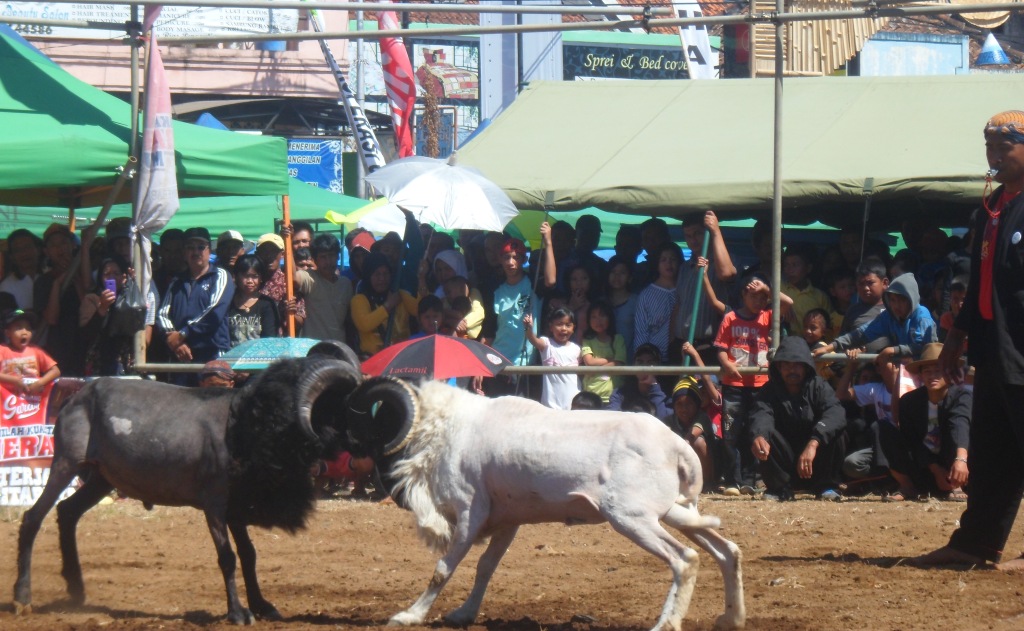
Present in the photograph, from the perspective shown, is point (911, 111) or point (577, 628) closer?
point (577, 628)

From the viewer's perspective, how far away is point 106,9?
63.6 ft

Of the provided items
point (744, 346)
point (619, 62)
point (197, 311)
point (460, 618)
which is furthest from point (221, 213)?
point (619, 62)

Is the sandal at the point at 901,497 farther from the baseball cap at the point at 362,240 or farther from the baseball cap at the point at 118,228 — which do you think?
the baseball cap at the point at 118,228

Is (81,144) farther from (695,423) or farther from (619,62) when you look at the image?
(619,62)

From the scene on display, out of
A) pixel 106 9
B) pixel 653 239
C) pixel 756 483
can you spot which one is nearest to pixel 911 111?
pixel 653 239

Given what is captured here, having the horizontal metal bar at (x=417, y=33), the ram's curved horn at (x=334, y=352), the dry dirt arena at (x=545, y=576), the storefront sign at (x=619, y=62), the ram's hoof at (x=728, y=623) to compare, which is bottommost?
the dry dirt arena at (x=545, y=576)

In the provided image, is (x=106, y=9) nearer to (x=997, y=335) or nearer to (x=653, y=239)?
(x=653, y=239)

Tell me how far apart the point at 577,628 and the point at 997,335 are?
263 centimetres

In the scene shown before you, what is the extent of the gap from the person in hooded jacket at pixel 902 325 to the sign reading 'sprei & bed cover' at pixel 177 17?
10348 millimetres

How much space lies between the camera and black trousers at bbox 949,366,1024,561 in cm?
705

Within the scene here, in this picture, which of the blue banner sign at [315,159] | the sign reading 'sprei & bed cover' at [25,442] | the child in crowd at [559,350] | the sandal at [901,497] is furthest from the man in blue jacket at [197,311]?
the blue banner sign at [315,159]

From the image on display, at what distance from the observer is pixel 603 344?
1110 centimetres

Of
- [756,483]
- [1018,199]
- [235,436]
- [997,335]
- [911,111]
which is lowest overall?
[756,483]

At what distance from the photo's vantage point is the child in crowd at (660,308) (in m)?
11.0
